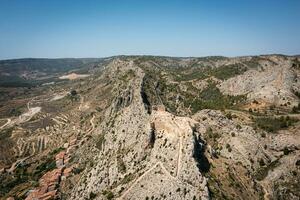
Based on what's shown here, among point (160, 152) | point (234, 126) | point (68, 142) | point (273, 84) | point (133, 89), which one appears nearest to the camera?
point (160, 152)

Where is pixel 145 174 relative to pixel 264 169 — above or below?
above

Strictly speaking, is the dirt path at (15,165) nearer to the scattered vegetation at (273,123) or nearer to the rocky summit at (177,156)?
the rocky summit at (177,156)

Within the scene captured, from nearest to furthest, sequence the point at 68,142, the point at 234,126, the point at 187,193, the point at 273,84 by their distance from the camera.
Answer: the point at 187,193 < the point at 234,126 < the point at 273,84 < the point at 68,142

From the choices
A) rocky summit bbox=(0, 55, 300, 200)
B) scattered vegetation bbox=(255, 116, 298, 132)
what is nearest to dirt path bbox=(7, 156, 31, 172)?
rocky summit bbox=(0, 55, 300, 200)

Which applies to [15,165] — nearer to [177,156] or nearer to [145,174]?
[145,174]

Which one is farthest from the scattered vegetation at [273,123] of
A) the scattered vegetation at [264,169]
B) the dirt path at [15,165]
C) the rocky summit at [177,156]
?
the dirt path at [15,165]

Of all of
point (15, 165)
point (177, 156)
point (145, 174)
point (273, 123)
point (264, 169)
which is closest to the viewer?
point (145, 174)

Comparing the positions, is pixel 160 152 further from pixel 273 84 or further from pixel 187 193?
pixel 273 84

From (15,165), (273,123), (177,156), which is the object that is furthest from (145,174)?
(15,165)

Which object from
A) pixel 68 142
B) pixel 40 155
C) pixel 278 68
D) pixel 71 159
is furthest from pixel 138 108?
pixel 278 68

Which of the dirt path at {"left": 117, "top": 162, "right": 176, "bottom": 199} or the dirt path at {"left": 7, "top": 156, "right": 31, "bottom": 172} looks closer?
the dirt path at {"left": 117, "top": 162, "right": 176, "bottom": 199}

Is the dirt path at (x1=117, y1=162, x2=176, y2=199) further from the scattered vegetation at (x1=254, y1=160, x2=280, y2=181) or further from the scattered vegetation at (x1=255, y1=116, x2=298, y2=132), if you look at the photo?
the scattered vegetation at (x1=255, y1=116, x2=298, y2=132)
